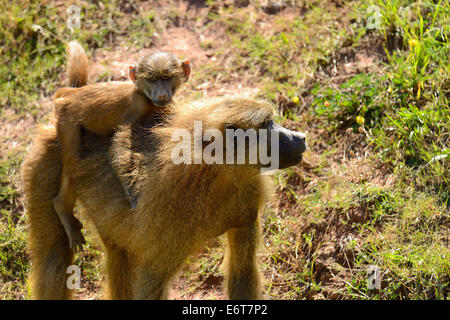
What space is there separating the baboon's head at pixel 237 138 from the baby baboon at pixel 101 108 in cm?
69

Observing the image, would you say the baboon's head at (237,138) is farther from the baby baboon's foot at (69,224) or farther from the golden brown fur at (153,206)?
the baby baboon's foot at (69,224)

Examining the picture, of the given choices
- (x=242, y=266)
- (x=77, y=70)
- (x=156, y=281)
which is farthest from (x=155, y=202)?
(x=77, y=70)

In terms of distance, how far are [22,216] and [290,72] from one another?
3021mm

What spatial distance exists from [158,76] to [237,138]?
1104 millimetres

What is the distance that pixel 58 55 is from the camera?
7582 mm

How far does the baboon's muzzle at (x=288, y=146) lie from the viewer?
A: 4.19 metres

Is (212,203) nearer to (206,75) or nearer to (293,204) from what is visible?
(293,204)

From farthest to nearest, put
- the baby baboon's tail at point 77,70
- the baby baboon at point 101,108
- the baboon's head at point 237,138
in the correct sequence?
the baby baboon's tail at point 77,70 < the baby baboon at point 101,108 < the baboon's head at point 237,138

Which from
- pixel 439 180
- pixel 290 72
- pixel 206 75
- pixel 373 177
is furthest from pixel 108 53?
pixel 439 180

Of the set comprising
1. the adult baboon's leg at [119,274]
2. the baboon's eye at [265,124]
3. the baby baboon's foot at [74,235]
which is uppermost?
the baboon's eye at [265,124]

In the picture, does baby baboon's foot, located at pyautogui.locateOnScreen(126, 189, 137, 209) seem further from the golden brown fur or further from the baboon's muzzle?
the baboon's muzzle

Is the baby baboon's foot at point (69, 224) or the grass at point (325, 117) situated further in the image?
the grass at point (325, 117)

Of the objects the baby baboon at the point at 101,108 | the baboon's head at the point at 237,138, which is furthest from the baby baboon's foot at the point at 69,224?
the baboon's head at the point at 237,138

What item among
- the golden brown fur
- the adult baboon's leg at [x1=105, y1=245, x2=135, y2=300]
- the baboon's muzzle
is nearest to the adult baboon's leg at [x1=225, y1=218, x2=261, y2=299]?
the golden brown fur
